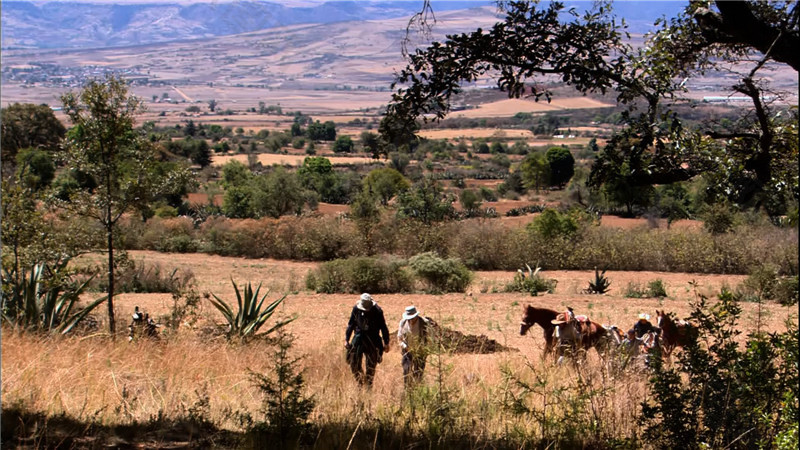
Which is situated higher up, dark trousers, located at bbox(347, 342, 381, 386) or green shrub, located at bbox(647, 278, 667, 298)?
dark trousers, located at bbox(347, 342, 381, 386)

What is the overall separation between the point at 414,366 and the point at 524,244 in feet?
75.1

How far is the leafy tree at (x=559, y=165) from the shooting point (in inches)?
3115

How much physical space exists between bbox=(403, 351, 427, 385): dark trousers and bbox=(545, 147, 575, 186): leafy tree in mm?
71978

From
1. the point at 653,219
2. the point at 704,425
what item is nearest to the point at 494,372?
the point at 704,425

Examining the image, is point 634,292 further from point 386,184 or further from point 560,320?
point 386,184

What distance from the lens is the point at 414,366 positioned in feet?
22.9

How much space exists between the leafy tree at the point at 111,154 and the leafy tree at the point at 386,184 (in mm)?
42282

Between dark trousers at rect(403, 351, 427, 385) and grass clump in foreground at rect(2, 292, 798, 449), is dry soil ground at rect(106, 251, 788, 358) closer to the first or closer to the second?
dark trousers at rect(403, 351, 427, 385)

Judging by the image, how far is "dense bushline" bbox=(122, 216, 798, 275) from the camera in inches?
1071

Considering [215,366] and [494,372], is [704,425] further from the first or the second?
[215,366]

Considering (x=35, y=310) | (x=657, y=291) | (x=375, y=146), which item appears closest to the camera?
(x=375, y=146)

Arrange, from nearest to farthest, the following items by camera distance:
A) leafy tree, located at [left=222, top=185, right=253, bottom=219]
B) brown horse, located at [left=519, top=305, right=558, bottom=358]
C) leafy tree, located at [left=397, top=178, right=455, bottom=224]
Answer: brown horse, located at [left=519, top=305, right=558, bottom=358] < leafy tree, located at [left=397, top=178, right=455, bottom=224] < leafy tree, located at [left=222, top=185, right=253, bottom=219]

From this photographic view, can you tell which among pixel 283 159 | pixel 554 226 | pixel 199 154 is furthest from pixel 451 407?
pixel 283 159

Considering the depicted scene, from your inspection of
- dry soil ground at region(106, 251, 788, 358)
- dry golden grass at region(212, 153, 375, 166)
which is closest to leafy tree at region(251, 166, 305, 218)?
dry soil ground at region(106, 251, 788, 358)
